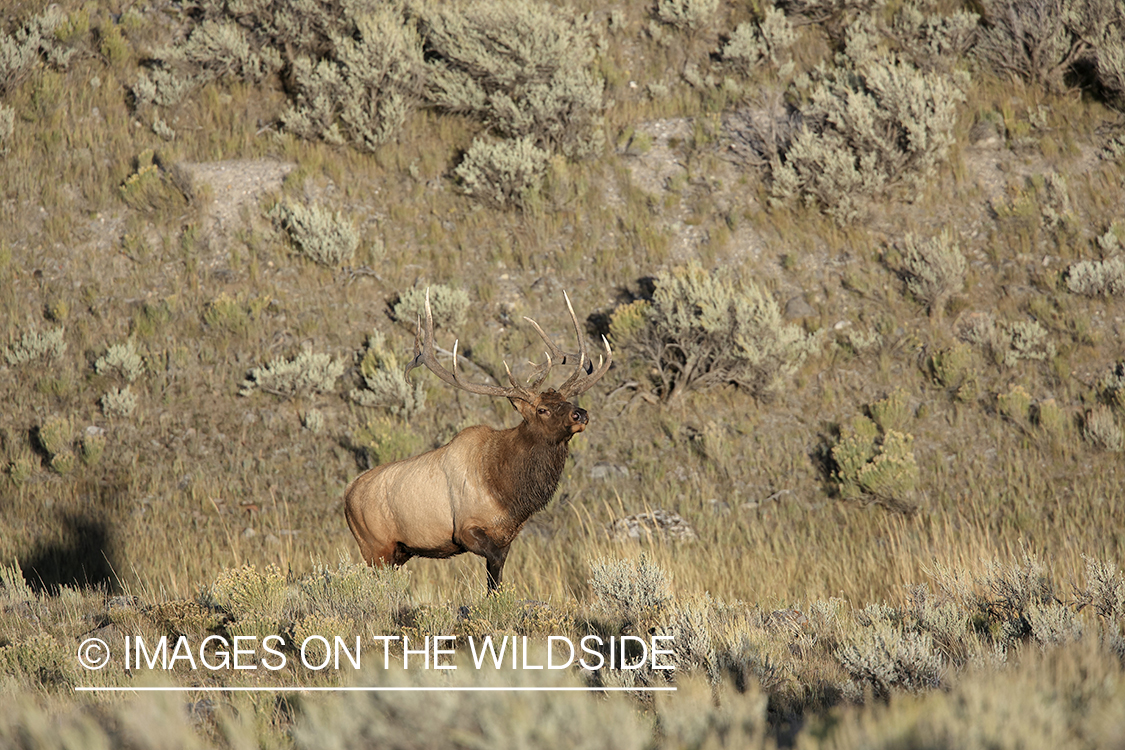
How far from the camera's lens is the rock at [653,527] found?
28.9 ft

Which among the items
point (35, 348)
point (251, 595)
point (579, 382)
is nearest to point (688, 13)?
point (579, 382)

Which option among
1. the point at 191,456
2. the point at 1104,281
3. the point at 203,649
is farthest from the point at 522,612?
the point at 1104,281

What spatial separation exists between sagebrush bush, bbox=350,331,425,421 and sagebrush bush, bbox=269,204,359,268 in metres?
1.82

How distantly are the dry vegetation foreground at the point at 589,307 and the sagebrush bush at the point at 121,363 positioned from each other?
67mm

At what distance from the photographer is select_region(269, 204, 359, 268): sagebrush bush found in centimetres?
1152

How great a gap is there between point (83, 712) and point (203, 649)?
1087mm

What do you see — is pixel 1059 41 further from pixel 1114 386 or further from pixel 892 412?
pixel 892 412

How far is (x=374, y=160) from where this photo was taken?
42.9 ft

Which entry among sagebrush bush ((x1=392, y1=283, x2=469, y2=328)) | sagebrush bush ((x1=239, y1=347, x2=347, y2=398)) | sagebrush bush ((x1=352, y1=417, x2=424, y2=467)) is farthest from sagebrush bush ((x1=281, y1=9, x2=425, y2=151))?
sagebrush bush ((x1=352, y1=417, x2=424, y2=467))

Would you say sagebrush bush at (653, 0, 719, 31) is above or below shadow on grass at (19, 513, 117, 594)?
above

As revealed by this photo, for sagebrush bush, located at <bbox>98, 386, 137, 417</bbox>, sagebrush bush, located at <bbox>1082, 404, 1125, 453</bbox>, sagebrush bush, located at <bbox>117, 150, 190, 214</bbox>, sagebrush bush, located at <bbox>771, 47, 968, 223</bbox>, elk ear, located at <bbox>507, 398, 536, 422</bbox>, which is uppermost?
sagebrush bush, located at <bbox>771, 47, 968, 223</bbox>

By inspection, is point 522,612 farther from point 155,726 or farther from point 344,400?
point 344,400

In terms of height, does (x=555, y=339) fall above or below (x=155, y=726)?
below

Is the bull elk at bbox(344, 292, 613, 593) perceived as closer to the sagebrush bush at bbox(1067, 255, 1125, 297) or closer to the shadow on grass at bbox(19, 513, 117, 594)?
the shadow on grass at bbox(19, 513, 117, 594)
